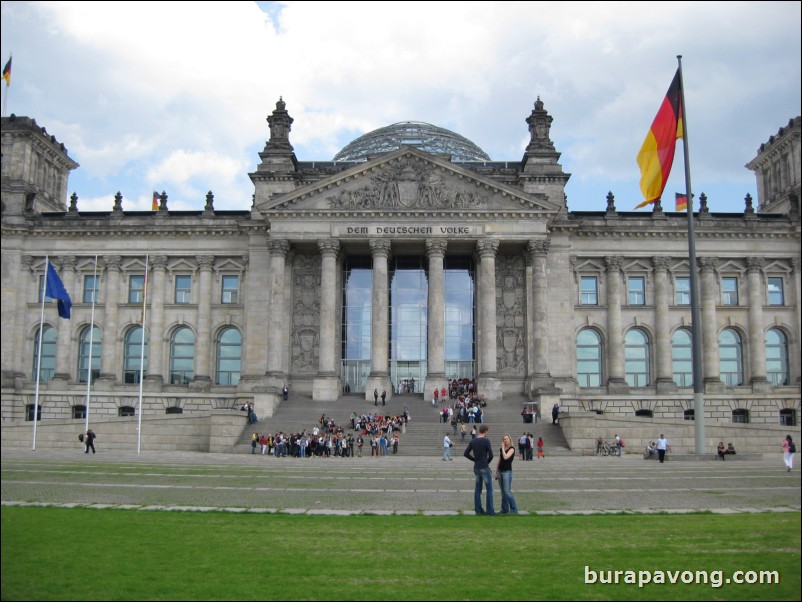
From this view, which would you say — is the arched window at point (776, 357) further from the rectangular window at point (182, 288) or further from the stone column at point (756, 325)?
the rectangular window at point (182, 288)

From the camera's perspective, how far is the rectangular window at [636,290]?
74.1m

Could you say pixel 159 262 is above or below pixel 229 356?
above

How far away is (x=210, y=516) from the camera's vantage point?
18.7 m

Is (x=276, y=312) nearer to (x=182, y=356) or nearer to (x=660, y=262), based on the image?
(x=182, y=356)

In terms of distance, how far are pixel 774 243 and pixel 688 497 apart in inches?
2301

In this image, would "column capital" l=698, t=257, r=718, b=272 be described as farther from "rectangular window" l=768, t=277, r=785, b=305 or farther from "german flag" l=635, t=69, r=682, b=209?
"german flag" l=635, t=69, r=682, b=209

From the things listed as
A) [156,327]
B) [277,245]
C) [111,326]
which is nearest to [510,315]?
[277,245]

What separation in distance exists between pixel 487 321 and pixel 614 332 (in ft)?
43.6

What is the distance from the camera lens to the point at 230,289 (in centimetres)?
7438

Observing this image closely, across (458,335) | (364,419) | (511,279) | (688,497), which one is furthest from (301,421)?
(688,497)

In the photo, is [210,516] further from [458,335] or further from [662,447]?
[458,335]

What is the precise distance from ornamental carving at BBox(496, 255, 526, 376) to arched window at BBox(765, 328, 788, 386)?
2281cm

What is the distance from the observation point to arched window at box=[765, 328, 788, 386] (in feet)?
243

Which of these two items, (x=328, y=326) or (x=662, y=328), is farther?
(x=662, y=328)
